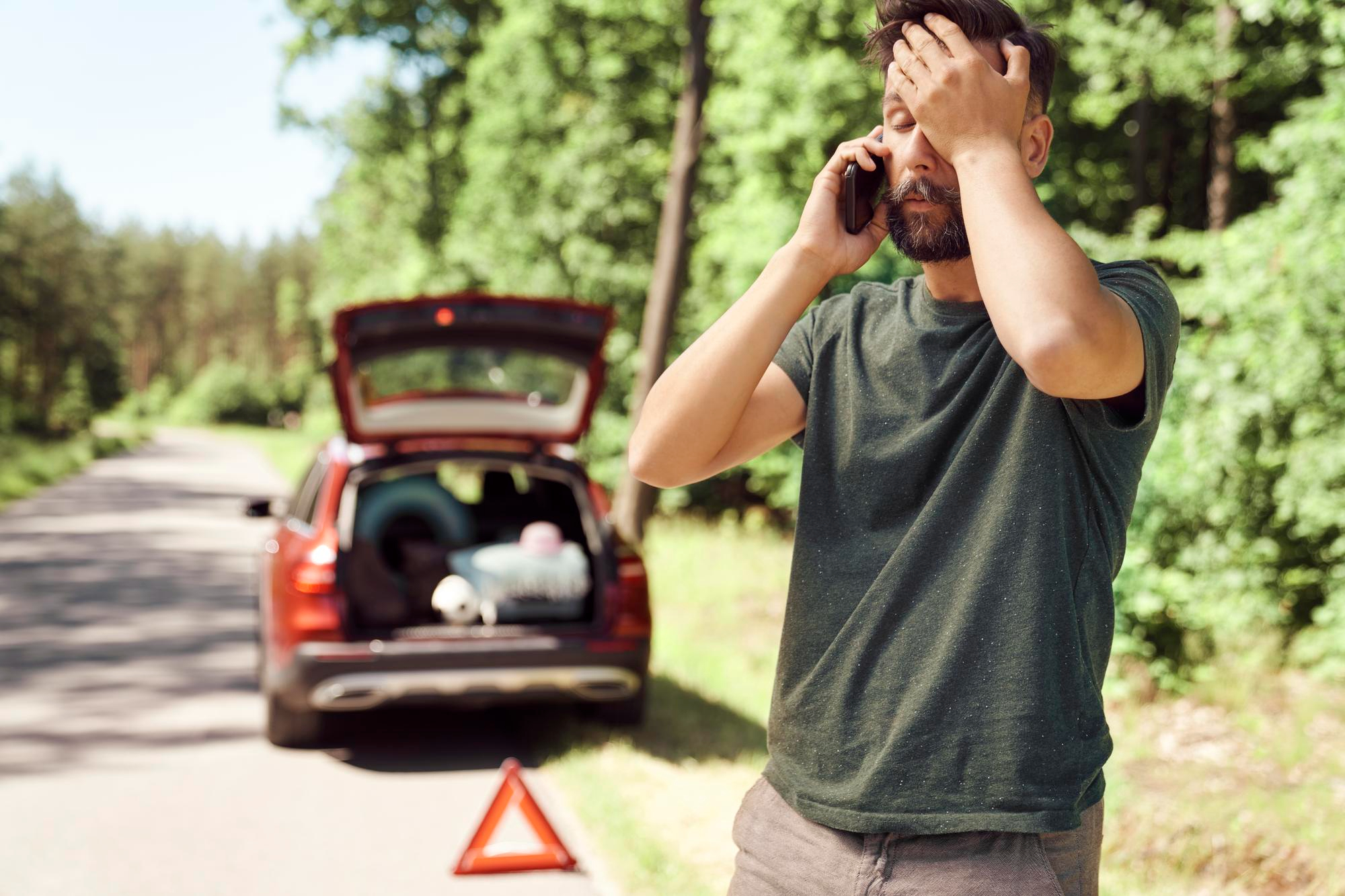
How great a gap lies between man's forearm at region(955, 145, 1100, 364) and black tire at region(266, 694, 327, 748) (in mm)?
5894

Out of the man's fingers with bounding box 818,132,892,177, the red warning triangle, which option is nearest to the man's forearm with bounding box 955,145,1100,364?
the man's fingers with bounding box 818,132,892,177

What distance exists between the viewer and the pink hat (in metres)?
7.07

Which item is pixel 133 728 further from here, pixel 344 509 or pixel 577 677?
pixel 577 677

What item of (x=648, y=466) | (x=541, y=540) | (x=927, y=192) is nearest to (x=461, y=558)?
(x=541, y=540)

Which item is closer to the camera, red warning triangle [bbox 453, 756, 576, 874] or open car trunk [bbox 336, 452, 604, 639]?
red warning triangle [bbox 453, 756, 576, 874]

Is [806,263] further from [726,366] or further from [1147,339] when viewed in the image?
[1147,339]

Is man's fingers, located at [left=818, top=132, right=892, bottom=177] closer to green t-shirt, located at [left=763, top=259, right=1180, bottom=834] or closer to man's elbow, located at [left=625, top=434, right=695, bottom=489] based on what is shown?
green t-shirt, located at [left=763, top=259, right=1180, bottom=834]

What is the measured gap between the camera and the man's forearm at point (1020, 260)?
A: 1469 mm

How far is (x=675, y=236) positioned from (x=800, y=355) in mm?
10531

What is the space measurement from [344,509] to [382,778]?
142cm

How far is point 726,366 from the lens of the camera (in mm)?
1763

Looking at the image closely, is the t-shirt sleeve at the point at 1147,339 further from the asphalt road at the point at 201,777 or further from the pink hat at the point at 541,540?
the pink hat at the point at 541,540

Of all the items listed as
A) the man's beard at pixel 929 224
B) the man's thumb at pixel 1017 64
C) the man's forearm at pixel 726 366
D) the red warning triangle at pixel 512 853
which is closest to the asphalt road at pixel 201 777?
the red warning triangle at pixel 512 853

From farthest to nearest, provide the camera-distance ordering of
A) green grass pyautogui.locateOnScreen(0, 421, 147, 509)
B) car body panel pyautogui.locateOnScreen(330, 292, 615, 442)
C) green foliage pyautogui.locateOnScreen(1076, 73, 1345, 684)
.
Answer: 1. green grass pyautogui.locateOnScreen(0, 421, 147, 509)
2. green foliage pyautogui.locateOnScreen(1076, 73, 1345, 684)
3. car body panel pyautogui.locateOnScreen(330, 292, 615, 442)
